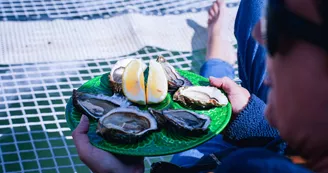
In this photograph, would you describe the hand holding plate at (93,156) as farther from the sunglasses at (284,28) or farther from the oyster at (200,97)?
the sunglasses at (284,28)

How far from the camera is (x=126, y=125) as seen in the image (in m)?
1.17

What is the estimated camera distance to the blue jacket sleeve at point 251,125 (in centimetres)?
126

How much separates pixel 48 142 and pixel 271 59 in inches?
45.0

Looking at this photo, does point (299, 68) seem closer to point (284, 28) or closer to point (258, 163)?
point (284, 28)

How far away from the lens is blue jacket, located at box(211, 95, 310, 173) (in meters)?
0.67

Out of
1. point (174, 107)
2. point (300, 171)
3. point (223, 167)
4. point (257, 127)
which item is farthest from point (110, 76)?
point (300, 171)

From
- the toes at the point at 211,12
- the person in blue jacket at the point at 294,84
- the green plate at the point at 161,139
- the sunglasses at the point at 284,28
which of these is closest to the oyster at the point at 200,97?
the green plate at the point at 161,139

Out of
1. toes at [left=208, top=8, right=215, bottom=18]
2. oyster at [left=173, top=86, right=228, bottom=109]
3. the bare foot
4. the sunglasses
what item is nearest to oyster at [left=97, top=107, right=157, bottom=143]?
oyster at [left=173, top=86, right=228, bottom=109]

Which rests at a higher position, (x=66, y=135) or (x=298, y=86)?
(x=298, y=86)

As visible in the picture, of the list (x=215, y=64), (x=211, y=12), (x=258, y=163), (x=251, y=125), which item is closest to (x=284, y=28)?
(x=258, y=163)

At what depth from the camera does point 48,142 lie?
1.65 meters

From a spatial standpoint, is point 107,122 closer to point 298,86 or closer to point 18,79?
point 298,86

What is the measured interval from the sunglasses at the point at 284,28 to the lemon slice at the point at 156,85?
0.65 m

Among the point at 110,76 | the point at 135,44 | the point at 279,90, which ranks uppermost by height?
the point at 279,90
